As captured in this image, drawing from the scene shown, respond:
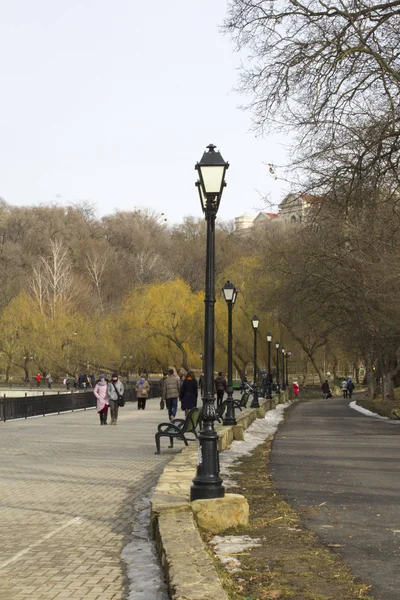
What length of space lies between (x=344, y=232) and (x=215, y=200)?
1875 cm

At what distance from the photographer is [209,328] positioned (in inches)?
376

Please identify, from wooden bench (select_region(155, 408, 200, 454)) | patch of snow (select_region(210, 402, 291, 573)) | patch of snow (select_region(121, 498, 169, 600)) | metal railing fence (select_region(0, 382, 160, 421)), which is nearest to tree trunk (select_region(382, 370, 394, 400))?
metal railing fence (select_region(0, 382, 160, 421))

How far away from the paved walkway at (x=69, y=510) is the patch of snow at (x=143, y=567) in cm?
9

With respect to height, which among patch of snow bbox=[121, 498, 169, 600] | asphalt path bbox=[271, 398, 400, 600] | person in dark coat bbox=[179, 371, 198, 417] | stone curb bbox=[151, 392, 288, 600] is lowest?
patch of snow bbox=[121, 498, 169, 600]

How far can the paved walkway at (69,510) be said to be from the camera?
652cm

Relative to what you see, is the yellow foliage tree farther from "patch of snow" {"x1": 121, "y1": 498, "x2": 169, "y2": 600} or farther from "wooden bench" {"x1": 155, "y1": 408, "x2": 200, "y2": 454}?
"patch of snow" {"x1": 121, "y1": 498, "x2": 169, "y2": 600}

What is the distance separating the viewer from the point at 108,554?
755 cm

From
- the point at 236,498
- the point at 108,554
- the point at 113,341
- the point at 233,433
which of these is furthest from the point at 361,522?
the point at 113,341

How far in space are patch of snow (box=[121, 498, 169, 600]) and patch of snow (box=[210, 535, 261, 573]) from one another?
1.68ft

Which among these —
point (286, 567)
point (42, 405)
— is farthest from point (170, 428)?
point (42, 405)

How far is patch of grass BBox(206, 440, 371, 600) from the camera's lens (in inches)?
233

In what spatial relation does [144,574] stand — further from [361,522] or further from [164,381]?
[164,381]

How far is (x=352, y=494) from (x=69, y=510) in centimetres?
354

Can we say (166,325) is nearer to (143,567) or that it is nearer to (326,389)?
(326,389)
